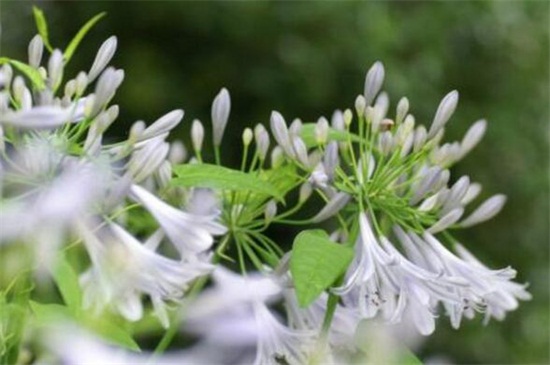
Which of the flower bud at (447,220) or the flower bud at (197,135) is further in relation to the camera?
the flower bud at (197,135)

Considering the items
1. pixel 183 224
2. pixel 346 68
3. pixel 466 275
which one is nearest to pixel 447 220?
pixel 466 275

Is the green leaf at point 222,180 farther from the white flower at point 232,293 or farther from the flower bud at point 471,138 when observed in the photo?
the flower bud at point 471,138

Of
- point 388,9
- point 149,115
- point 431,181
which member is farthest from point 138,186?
point 388,9

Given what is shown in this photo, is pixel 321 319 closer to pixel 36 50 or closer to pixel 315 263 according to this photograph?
pixel 315 263

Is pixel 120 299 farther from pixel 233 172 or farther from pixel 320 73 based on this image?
pixel 320 73

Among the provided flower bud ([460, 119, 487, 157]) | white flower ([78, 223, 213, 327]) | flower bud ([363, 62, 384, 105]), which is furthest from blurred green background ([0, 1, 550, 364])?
white flower ([78, 223, 213, 327])

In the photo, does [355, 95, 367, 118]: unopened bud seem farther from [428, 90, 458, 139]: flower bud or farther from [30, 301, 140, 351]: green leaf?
[30, 301, 140, 351]: green leaf

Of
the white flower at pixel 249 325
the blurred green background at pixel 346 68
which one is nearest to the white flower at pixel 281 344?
the white flower at pixel 249 325
